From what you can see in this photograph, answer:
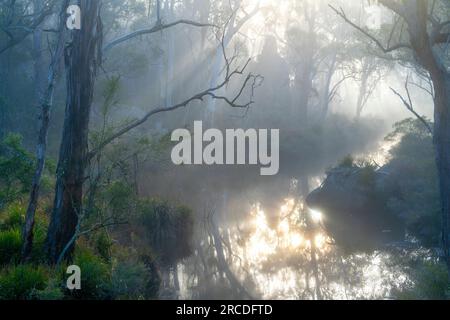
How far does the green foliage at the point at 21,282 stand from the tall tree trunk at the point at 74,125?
3.33 feet

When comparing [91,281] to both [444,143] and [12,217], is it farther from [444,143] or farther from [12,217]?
[444,143]

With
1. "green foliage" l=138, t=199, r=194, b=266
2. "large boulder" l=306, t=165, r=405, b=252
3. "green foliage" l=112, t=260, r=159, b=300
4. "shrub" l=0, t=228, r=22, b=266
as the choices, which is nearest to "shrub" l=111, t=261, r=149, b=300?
"green foliage" l=112, t=260, r=159, b=300

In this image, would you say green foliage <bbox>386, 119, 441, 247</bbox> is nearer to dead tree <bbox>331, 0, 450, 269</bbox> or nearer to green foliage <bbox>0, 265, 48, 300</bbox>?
dead tree <bbox>331, 0, 450, 269</bbox>

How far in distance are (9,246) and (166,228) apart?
4743 mm

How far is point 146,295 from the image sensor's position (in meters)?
7.89

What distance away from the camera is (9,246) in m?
7.09

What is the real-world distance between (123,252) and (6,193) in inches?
110

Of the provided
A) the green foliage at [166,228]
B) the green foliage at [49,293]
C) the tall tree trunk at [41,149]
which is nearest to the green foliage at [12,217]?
the tall tree trunk at [41,149]

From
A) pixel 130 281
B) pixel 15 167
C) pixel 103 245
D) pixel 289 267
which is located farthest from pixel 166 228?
pixel 130 281

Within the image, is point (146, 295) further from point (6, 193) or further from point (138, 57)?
point (138, 57)

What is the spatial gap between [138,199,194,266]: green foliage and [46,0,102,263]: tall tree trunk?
3.80m

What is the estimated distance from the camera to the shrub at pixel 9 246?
22.7 feet
